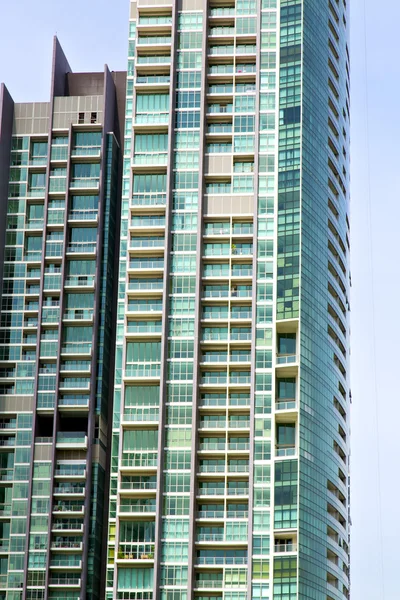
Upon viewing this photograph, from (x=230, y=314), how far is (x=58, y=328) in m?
22.0

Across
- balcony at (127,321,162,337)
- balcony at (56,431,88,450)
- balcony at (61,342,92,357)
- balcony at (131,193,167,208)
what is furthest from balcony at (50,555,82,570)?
balcony at (131,193,167,208)

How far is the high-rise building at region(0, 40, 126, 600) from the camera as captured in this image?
463ft

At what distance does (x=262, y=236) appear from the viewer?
458 ft

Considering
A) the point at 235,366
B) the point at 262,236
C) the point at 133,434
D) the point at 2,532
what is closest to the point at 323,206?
the point at 262,236

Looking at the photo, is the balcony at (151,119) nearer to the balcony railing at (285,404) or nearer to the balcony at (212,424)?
the balcony at (212,424)

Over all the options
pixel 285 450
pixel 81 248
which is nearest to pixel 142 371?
pixel 285 450

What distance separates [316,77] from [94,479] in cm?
5156

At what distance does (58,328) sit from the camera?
14838 cm

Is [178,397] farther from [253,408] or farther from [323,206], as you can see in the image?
[323,206]

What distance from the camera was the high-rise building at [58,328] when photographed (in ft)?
463

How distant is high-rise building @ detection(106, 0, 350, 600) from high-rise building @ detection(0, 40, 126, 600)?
7.99 m

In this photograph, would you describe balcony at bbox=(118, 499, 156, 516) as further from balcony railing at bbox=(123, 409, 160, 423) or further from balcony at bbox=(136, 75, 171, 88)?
balcony at bbox=(136, 75, 171, 88)

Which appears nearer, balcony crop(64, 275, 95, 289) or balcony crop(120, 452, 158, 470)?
balcony crop(120, 452, 158, 470)

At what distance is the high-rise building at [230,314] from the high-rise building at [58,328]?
7994 millimetres
